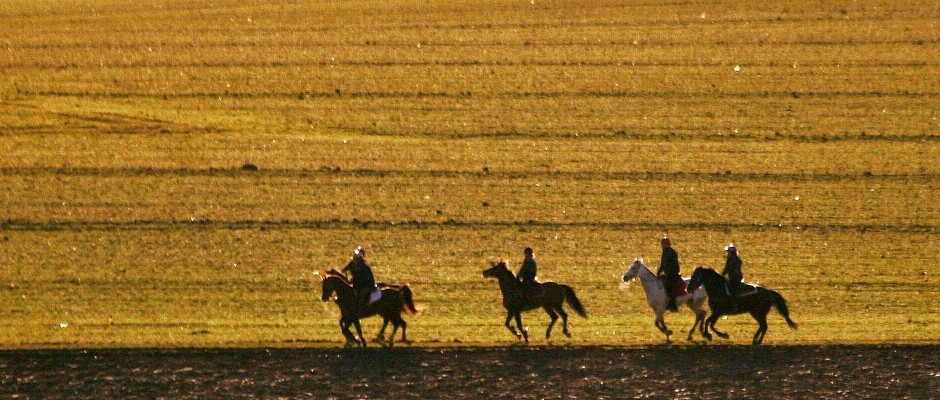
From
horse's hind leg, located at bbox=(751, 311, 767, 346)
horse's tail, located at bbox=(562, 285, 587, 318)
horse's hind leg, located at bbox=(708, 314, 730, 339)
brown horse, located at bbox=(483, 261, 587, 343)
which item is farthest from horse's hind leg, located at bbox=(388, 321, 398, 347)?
horse's hind leg, located at bbox=(751, 311, 767, 346)

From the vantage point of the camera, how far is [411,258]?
110ft

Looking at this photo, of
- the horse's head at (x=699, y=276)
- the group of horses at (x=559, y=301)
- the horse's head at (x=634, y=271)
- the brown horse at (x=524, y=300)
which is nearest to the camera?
the group of horses at (x=559, y=301)

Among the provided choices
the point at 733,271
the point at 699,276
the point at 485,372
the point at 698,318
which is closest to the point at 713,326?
the point at 698,318

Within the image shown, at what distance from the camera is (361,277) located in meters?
26.7

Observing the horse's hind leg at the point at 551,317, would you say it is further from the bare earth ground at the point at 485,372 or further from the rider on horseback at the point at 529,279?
the bare earth ground at the point at 485,372

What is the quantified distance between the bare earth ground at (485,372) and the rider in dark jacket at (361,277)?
0.91 meters

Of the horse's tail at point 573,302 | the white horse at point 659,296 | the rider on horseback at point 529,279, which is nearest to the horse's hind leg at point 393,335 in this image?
the rider on horseback at point 529,279

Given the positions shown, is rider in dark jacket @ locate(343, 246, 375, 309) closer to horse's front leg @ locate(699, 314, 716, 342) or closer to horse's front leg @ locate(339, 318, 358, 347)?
horse's front leg @ locate(339, 318, 358, 347)

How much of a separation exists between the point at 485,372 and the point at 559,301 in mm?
3189

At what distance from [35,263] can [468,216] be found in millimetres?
9643

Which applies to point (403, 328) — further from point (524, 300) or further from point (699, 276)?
point (699, 276)

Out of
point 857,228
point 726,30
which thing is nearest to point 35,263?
point 857,228

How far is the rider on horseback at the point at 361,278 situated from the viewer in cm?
2656

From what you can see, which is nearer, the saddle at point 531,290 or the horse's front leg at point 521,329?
the horse's front leg at point 521,329
